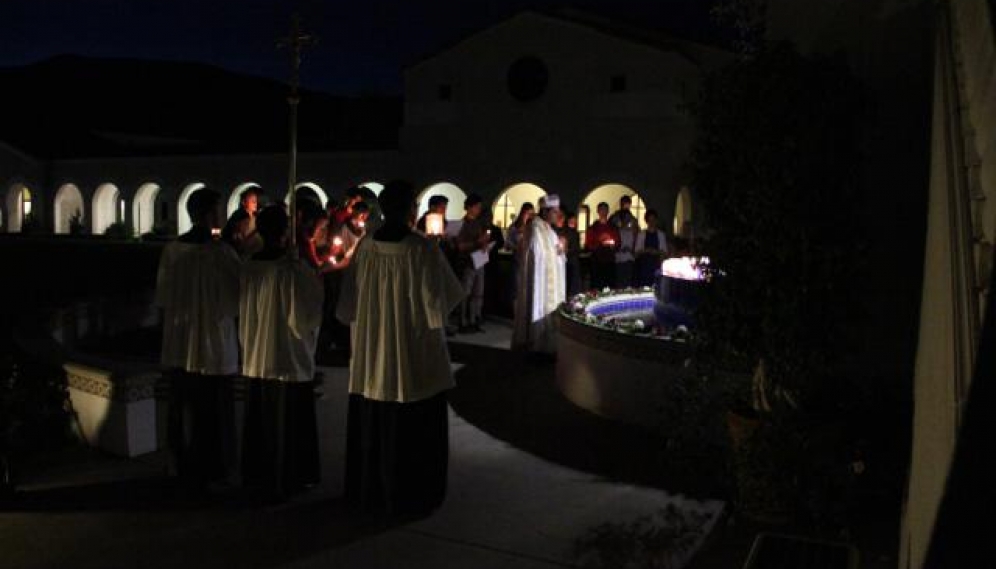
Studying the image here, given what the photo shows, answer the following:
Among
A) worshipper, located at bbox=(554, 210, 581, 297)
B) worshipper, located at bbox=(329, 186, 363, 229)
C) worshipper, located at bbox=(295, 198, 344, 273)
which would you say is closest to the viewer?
worshipper, located at bbox=(295, 198, 344, 273)

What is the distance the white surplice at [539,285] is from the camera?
1037 centimetres

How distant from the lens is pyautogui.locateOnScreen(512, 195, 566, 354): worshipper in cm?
1037

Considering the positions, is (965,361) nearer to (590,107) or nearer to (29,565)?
(29,565)

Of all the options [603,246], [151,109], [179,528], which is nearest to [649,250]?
[603,246]

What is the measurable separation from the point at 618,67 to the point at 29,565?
21.2 m

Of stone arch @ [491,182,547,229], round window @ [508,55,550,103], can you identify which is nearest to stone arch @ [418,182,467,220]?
stone arch @ [491,182,547,229]

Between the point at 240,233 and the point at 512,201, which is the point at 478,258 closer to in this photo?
the point at 240,233

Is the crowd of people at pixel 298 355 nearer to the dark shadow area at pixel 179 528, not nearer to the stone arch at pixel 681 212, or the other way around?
the dark shadow area at pixel 179 528

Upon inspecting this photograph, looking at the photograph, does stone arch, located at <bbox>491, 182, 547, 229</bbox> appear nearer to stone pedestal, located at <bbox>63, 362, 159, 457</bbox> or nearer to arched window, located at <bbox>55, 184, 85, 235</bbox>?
arched window, located at <bbox>55, 184, 85, 235</bbox>

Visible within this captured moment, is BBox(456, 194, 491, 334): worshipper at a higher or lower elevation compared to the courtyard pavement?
higher

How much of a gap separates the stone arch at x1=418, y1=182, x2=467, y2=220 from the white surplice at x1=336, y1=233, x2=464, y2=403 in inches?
840

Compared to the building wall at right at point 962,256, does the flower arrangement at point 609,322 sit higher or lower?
lower

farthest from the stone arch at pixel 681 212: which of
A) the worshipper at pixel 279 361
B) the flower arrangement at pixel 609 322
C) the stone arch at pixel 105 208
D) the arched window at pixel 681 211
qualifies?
the stone arch at pixel 105 208

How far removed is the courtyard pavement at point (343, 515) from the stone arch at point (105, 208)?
3224cm
